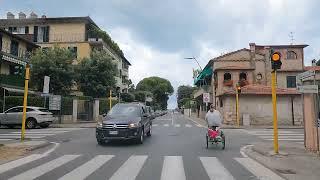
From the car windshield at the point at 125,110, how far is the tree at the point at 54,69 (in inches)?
795

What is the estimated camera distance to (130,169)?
10.2 metres

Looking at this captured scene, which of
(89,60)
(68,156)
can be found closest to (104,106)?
(89,60)

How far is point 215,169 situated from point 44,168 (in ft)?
14.4

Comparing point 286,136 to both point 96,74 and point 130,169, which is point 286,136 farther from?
point 96,74

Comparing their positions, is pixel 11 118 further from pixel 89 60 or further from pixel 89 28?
pixel 89 28

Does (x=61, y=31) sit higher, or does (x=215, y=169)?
(x=61, y=31)

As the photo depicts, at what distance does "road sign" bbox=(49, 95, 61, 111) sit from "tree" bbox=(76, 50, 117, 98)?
28.6 ft

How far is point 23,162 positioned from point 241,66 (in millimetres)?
38310

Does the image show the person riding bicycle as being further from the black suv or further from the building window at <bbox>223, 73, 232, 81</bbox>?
the building window at <bbox>223, 73, 232, 81</bbox>

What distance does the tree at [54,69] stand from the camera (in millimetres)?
36938

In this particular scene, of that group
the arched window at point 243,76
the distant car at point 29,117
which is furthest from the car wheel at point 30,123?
the arched window at point 243,76

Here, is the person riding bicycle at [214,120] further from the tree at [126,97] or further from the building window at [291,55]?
the tree at [126,97]

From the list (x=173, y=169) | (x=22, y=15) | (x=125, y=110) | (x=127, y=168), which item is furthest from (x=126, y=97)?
(x=173, y=169)

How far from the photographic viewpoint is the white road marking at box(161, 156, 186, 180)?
29.7 feet
